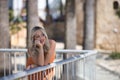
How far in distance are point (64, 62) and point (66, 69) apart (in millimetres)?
537

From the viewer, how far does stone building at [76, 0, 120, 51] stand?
23875 millimetres

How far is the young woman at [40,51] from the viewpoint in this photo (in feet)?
15.5

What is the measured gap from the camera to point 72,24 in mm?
13344

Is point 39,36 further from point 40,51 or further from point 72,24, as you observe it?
point 72,24

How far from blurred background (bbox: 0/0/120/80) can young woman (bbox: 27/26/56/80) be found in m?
5.40

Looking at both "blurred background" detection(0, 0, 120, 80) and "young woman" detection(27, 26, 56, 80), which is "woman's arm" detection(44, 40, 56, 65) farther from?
"blurred background" detection(0, 0, 120, 80)

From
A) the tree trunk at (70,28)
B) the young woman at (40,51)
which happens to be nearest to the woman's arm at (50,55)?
the young woman at (40,51)

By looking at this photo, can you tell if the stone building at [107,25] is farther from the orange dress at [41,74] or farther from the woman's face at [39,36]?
the woman's face at [39,36]

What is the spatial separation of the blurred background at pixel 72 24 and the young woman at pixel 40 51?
540cm

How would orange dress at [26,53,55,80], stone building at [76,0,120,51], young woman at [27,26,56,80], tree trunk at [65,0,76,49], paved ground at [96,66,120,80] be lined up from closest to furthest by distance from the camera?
young woman at [27,26,56,80] < orange dress at [26,53,55,80] < paved ground at [96,66,120,80] < tree trunk at [65,0,76,49] < stone building at [76,0,120,51]

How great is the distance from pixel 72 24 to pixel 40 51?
8709mm

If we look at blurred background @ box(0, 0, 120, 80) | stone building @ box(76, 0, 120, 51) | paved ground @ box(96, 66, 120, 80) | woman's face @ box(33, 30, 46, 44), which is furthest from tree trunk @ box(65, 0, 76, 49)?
stone building @ box(76, 0, 120, 51)

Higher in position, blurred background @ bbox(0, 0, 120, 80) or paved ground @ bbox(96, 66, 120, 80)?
blurred background @ bbox(0, 0, 120, 80)

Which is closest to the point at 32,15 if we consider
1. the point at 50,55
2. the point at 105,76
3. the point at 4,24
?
the point at 4,24
